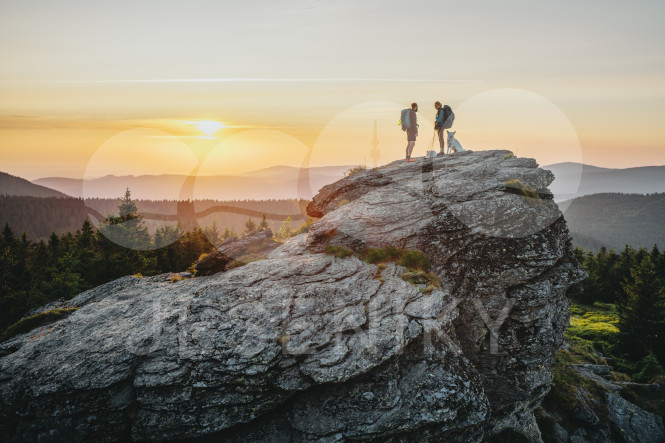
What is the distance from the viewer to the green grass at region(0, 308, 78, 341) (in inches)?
727

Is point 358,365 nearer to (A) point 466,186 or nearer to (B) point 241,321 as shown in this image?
(B) point 241,321

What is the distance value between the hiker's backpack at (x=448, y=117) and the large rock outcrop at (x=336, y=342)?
6.75 metres

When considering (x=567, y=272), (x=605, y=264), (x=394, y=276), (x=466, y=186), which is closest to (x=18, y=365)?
(x=394, y=276)

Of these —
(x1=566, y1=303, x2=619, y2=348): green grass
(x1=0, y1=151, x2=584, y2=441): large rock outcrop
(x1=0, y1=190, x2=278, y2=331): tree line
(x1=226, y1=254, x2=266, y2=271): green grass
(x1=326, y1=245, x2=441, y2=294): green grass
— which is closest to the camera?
(x1=0, y1=151, x2=584, y2=441): large rock outcrop

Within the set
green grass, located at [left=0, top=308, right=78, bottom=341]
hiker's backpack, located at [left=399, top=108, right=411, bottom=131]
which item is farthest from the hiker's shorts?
green grass, located at [left=0, top=308, right=78, bottom=341]

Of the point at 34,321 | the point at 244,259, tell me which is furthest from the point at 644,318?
the point at 34,321

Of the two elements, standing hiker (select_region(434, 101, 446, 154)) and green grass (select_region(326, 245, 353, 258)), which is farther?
standing hiker (select_region(434, 101, 446, 154))

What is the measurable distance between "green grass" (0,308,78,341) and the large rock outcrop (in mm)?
1557

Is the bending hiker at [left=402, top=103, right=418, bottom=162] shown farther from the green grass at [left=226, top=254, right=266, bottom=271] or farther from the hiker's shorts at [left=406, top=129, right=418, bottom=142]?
the green grass at [left=226, top=254, right=266, bottom=271]

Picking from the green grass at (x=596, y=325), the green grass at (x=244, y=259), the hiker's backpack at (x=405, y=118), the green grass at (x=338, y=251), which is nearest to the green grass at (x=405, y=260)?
the green grass at (x=338, y=251)

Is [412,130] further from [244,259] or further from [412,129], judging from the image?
[244,259]

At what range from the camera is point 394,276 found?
58.7ft

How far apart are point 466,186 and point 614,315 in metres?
61.1

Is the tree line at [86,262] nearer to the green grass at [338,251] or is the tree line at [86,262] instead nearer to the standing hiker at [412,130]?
the standing hiker at [412,130]
